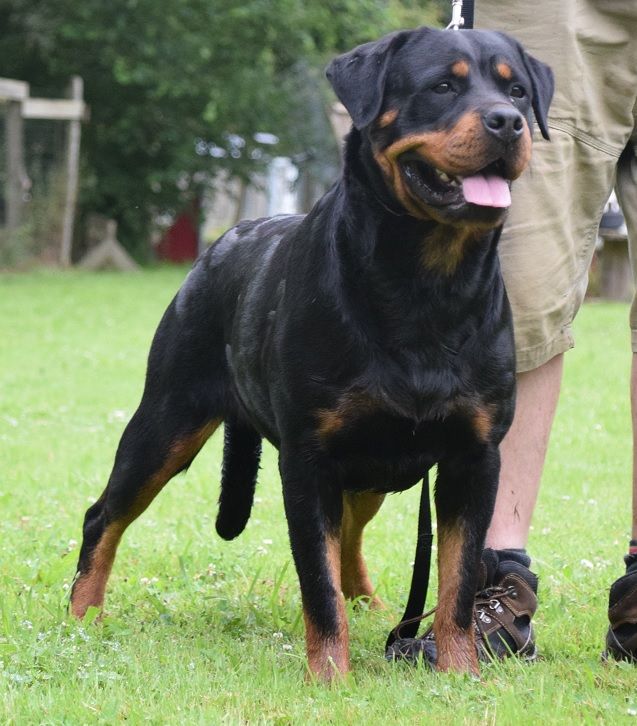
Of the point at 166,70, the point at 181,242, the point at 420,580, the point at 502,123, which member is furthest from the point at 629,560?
the point at 181,242

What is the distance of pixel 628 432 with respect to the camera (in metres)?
8.25

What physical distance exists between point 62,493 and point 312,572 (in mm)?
2956

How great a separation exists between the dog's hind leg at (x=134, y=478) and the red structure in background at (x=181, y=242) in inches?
913

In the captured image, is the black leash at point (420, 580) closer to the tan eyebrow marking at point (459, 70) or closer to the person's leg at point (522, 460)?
the person's leg at point (522, 460)

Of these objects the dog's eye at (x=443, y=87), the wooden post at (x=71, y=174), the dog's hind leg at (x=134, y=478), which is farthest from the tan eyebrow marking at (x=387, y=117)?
the wooden post at (x=71, y=174)

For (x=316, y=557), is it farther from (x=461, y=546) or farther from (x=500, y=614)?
(x=500, y=614)

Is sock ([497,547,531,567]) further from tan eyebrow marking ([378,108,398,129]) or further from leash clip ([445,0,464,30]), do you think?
leash clip ([445,0,464,30])

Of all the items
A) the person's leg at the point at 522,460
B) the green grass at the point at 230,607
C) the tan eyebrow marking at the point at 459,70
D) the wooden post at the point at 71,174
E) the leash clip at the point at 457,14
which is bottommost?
the wooden post at the point at 71,174

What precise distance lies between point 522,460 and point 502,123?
1288mm

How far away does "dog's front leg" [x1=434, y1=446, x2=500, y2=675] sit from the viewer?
358cm

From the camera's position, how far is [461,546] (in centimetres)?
362

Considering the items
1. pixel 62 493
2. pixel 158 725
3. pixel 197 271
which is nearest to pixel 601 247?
pixel 62 493

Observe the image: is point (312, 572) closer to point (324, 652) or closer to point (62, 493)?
point (324, 652)

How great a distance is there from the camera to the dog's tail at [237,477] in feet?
14.4
